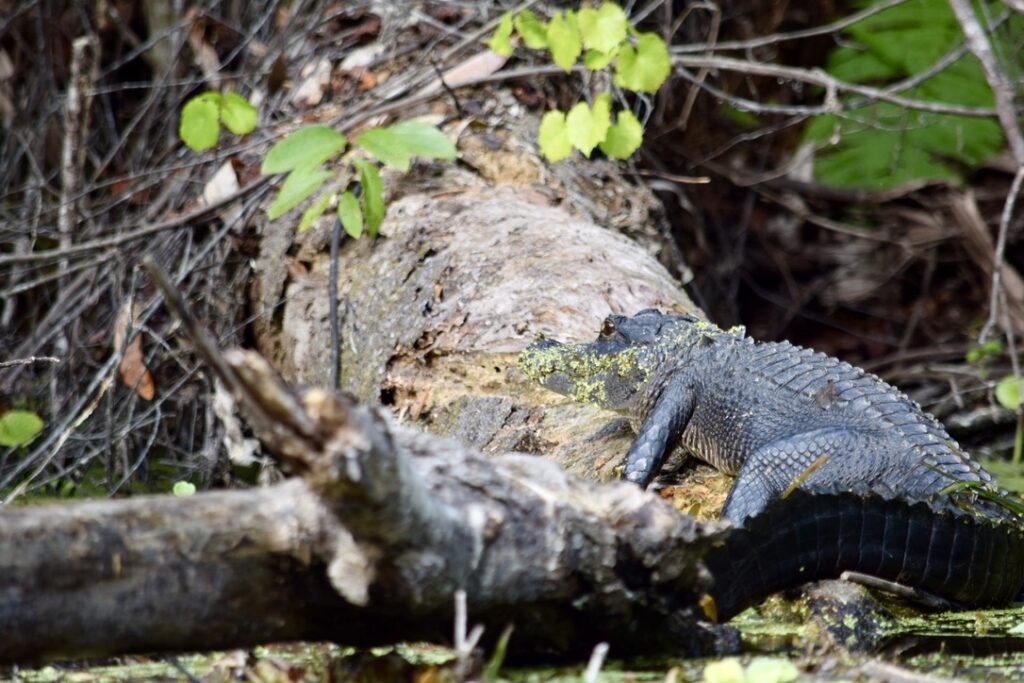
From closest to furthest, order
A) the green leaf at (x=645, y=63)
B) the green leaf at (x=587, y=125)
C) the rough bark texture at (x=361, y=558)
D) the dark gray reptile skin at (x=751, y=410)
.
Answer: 1. the rough bark texture at (x=361, y=558)
2. the dark gray reptile skin at (x=751, y=410)
3. the green leaf at (x=587, y=125)
4. the green leaf at (x=645, y=63)

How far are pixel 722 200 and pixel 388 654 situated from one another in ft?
16.7

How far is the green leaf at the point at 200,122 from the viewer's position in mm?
3678

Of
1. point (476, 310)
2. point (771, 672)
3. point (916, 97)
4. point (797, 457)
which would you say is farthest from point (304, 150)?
point (916, 97)

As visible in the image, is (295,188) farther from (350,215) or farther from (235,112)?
(235,112)

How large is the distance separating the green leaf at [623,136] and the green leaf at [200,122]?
1.30 m

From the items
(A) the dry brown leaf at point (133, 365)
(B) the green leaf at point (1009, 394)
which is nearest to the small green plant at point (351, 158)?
(A) the dry brown leaf at point (133, 365)

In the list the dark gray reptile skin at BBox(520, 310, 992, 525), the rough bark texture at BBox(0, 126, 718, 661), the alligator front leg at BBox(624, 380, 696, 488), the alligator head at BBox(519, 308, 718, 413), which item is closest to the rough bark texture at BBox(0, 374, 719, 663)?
the rough bark texture at BBox(0, 126, 718, 661)

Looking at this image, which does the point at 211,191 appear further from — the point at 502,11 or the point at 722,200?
the point at 722,200

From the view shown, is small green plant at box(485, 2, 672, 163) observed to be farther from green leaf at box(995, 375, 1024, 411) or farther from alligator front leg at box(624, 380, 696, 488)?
green leaf at box(995, 375, 1024, 411)

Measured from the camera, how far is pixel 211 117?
146 inches

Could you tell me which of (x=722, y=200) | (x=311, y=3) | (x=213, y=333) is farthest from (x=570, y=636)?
(x=722, y=200)

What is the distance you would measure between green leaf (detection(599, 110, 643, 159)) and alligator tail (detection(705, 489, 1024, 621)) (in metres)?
1.81

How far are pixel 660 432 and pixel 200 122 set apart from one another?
6.17ft

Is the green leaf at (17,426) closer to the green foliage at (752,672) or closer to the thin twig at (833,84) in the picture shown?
the green foliage at (752,672)
